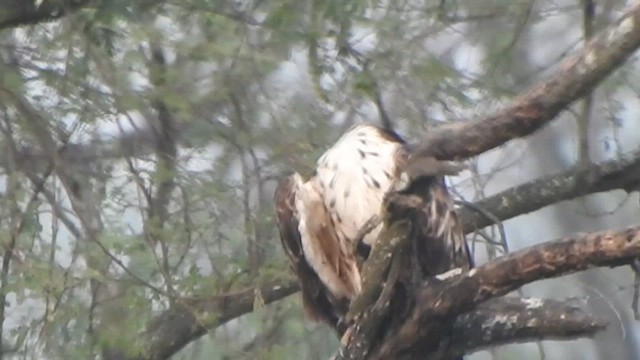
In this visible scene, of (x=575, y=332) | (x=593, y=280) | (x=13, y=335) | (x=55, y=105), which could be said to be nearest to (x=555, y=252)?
(x=575, y=332)

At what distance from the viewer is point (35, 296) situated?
238 inches

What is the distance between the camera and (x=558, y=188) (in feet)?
21.2

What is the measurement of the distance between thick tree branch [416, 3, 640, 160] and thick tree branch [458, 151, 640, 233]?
2.20 meters

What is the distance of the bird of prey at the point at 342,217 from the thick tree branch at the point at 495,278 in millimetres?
748

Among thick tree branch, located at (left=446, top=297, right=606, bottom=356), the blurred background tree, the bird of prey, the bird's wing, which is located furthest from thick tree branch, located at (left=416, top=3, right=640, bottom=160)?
the blurred background tree

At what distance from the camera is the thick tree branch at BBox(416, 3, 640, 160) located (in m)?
3.77

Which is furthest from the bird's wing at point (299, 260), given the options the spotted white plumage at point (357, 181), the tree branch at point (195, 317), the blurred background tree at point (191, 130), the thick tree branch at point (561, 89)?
the thick tree branch at point (561, 89)

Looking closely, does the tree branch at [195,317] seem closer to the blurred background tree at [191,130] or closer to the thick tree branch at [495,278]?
the blurred background tree at [191,130]

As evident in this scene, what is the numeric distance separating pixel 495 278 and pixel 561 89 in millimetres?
554

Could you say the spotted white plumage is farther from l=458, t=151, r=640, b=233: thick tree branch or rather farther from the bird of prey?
l=458, t=151, r=640, b=233: thick tree branch

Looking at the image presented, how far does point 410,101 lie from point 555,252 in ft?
8.78

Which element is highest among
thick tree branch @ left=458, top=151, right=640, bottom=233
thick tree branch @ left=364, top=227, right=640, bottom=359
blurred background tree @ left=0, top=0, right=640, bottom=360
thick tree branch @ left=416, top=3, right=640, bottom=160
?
blurred background tree @ left=0, top=0, right=640, bottom=360

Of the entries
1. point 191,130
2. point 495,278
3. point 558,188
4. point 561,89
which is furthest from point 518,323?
point 191,130

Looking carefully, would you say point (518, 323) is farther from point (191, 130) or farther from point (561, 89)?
point (191, 130)
